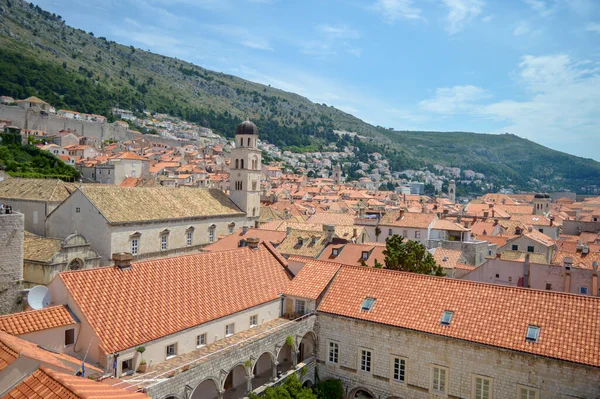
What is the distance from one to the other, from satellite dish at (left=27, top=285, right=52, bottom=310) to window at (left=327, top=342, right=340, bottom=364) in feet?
47.4

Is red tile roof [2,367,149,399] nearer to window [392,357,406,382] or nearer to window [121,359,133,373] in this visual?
window [121,359,133,373]

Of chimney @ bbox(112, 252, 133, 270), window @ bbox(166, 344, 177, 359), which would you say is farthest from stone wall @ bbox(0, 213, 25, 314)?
window @ bbox(166, 344, 177, 359)

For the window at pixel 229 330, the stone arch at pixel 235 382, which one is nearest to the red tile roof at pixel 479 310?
the window at pixel 229 330

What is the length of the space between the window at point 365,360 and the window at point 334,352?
4.82ft

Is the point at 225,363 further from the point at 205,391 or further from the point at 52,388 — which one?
the point at 52,388

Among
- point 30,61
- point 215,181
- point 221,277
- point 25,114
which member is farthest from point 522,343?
point 30,61

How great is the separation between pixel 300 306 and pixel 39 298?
13843mm

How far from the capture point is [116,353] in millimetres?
16859

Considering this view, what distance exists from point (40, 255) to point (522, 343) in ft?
101

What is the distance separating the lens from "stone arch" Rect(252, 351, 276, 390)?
23408 millimetres

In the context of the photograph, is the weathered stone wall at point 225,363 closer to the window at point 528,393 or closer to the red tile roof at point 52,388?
the red tile roof at point 52,388

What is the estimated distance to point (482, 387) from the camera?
20094 millimetres

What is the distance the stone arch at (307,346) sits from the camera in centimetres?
2480

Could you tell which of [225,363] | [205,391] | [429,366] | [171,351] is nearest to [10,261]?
[171,351]
